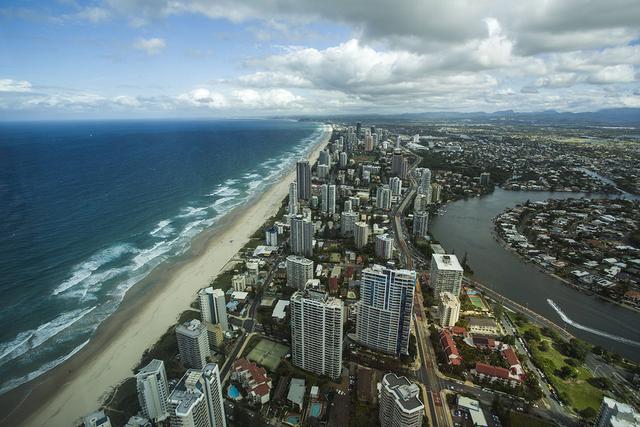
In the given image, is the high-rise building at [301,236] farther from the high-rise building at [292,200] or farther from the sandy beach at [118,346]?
the high-rise building at [292,200]

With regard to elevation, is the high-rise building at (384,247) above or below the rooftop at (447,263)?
below

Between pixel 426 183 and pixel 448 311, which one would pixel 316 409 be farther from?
pixel 426 183

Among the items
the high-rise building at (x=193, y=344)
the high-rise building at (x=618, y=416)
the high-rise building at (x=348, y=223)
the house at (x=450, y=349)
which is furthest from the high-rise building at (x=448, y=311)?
the high-rise building at (x=348, y=223)

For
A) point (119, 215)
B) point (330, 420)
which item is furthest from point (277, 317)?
point (119, 215)

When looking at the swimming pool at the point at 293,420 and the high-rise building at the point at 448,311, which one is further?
the high-rise building at the point at 448,311

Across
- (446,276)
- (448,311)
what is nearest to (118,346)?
(448,311)

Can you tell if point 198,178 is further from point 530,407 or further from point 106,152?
point 530,407
